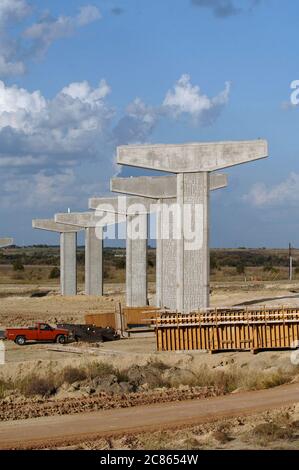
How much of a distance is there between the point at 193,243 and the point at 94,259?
→ 27070 mm

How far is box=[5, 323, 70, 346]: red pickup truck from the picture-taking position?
3303 cm

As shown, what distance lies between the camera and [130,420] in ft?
59.0

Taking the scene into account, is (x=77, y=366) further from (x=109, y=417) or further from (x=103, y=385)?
(x=109, y=417)

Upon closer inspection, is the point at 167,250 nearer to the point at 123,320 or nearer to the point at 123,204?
the point at 123,320

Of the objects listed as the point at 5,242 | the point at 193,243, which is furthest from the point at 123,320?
the point at 5,242

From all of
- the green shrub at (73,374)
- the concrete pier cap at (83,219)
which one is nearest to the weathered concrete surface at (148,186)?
the concrete pier cap at (83,219)

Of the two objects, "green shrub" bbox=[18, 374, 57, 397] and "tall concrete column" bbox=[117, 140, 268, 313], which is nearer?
"green shrub" bbox=[18, 374, 57, 397]

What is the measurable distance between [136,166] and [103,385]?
36.1ft

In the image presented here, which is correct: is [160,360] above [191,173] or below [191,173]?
below

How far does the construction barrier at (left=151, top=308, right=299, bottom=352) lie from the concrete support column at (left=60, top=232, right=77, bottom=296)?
33.0 m

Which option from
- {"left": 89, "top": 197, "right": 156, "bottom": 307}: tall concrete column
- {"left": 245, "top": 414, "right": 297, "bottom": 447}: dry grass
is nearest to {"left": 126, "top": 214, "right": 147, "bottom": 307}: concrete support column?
{"left": 89, "top": 197, "right": 156, "bottom": 307}: tall concrete column

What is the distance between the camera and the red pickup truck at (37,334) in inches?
1300

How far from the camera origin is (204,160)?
30859 mm

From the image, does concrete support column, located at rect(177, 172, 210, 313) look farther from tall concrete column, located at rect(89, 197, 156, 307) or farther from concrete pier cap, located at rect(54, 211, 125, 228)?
concrete pier cap, located at rect(54, 211, 125, 228)
